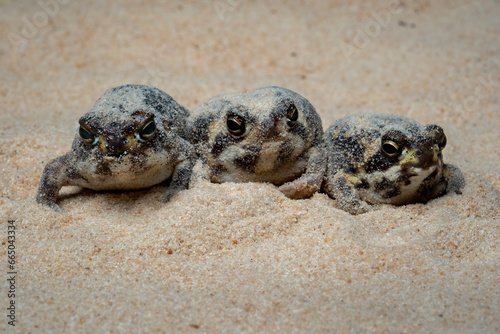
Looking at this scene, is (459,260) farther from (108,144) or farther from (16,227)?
(16,227)

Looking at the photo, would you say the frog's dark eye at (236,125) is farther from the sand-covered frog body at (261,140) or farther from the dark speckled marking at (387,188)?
the dark speckled marking at (387,188)

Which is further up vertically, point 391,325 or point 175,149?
point 175,149

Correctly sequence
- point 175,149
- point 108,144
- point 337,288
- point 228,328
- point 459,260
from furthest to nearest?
point 175,149 < point 108,144 < point 459,260 < point 337,288 < point 228,328

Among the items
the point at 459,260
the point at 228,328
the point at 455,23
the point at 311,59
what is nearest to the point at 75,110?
the point at 311,59

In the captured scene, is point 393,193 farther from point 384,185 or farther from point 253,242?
point 253,242

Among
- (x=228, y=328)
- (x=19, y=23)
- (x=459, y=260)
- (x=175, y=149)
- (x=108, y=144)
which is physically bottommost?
(x=459, y=260)

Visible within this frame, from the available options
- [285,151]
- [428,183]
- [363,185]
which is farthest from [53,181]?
[428,183]
